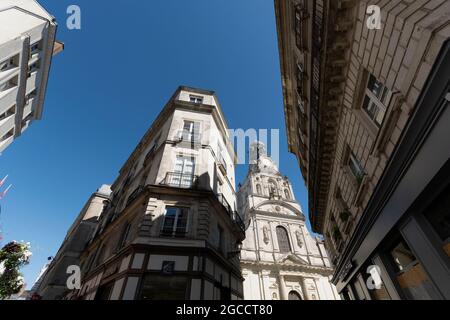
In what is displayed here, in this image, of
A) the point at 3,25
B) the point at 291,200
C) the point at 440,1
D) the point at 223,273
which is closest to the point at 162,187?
the point at 223,273

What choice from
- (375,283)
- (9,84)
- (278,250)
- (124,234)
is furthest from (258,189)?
(9,84)

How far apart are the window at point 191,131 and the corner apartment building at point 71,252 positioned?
13662 mm

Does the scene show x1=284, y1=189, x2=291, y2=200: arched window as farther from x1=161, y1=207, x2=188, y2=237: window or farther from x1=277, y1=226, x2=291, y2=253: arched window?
x1=161, y1=207, x2=188, y2=237: window

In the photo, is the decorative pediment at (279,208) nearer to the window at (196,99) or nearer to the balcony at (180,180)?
the window at (196,99)

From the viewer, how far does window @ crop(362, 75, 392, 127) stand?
5.83 meters

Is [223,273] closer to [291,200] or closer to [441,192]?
[441,192]

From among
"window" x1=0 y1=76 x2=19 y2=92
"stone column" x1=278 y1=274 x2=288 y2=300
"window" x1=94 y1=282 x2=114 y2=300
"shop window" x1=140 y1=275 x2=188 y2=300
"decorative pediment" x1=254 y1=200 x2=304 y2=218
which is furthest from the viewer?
"decorative pediment" x1=254 y1=200 x2=304 y2=218

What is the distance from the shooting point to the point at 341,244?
1109 centimetres

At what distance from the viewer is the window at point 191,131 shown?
14.9 m

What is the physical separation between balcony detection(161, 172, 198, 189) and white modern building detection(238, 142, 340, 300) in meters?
18.2

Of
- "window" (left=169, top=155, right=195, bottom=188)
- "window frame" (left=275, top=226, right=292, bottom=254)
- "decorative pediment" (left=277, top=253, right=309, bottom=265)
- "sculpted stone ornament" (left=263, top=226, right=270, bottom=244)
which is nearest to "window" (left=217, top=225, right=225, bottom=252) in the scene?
"window" (left=169, top=155, right=195, bottom=188)

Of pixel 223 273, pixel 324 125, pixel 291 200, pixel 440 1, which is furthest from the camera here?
pixel 291 200

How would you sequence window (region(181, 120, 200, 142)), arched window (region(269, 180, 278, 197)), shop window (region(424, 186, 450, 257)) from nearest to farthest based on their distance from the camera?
1. shop window (region(424, 186, 450, 257))
2. window (region(181, 120, 200, 142))
3. arched window (region(269, 180, 278, 197))
